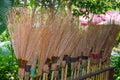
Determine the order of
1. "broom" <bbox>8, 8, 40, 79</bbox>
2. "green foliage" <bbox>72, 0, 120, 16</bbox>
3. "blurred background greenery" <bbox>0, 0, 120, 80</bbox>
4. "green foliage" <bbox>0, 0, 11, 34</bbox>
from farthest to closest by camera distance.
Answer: "green foliage" <bbox>72, 0, 120, 16</bbox> → "blurred background greenery" <bbox>0, 0, 120, 80</bbox> → "green foliage" <bbox>0, 0, 11, 34</bbox> → "broom" <bbox>8, 8, 40, 79</bbox>

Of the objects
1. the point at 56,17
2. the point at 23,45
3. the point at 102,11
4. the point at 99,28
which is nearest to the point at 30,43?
the point at 23,45

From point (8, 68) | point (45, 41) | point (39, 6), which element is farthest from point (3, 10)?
point (8, 68)

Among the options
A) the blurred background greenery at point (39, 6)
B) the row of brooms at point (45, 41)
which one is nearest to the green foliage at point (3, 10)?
the blurred background greenery at point (39, 6)

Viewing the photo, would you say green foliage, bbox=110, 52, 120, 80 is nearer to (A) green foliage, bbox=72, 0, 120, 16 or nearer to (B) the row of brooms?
(A) green foliage, bbox=72, 0, 120, 16

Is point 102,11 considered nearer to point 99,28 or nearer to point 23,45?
point 99,28

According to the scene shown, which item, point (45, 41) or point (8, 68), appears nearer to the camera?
point (45, 41)

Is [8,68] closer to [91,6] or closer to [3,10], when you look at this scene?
[3,10]

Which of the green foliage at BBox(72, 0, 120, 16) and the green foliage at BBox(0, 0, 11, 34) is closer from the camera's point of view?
the green foliage at BBox(0, 0, 11, 34)

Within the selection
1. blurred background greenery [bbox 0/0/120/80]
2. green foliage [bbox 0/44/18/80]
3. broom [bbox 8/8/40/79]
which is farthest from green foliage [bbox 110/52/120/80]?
broom [bbox 8/8/40/79]

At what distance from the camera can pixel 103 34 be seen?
13.1ft

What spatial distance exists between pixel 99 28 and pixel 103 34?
15 cm

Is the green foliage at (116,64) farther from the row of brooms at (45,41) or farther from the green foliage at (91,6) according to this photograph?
the row of brooms at (45,41)

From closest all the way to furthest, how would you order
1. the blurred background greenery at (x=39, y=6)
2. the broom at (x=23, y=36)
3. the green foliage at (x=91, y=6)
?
the broom at (x=23, y=36), the blurred background greenery at (x=39, y=6), the green foliage at (x=91, y=6)

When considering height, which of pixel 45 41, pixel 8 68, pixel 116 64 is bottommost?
pixel 116 64
